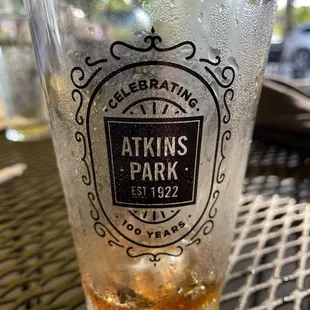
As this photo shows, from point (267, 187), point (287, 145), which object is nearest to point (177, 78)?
point (267, 187)

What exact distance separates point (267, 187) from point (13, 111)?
379 millimetres

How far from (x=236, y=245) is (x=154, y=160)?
16 centimetres

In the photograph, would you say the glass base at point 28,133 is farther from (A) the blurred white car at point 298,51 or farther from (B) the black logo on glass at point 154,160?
(A) the blurred white car at point 298,51

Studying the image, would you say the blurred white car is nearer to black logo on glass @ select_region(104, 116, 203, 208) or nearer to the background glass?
the background glass

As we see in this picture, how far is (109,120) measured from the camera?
238 millimetres

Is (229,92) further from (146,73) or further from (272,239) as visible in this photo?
(272,239)

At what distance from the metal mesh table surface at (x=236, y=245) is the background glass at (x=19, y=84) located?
13 cm

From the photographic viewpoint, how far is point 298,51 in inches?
124

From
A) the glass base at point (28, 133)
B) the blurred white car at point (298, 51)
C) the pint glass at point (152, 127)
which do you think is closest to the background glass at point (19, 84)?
the glass base at point (28, 133)

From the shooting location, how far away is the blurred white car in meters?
3.09

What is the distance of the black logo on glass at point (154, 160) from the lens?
→ 236mm

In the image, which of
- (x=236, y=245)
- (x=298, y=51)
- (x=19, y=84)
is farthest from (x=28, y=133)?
(x=298, y=51)

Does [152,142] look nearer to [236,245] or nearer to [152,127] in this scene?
[152,127]

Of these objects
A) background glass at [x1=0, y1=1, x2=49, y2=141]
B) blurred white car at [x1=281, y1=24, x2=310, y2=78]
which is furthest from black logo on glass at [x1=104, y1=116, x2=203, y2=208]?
blurred white car at [x1=281, y1=24, x2=310, y2=78]
